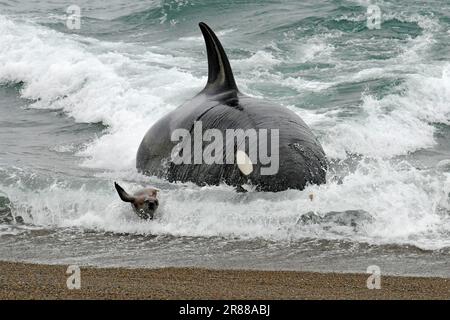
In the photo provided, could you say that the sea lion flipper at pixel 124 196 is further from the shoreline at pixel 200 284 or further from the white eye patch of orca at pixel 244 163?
the shoreline at pixel 200 284

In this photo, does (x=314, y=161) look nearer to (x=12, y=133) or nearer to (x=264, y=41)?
(x=12, y=133)

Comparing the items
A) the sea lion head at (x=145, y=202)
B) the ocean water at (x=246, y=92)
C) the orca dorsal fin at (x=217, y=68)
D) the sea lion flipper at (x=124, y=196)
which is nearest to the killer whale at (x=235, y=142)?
the orca dorsal fin at (x=217, y=68)

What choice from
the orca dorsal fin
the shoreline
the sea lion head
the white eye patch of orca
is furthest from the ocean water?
the orca dorsal fin

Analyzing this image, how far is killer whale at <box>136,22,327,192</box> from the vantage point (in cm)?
1197

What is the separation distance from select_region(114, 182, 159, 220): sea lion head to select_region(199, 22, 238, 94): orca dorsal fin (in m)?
2.70

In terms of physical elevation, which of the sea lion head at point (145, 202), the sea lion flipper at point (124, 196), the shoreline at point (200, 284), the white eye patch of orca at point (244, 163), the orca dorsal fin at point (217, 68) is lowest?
the shoreline at point (200, 284)

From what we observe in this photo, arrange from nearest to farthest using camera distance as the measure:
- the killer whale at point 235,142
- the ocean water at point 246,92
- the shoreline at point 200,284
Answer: the shoreline at point 200,284 < the ocean water at point 246,92 < the killer whale at point 235,142

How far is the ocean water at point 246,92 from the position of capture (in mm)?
11219

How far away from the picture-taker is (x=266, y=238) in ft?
37.5

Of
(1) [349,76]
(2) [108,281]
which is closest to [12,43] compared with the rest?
(1) [349,76]

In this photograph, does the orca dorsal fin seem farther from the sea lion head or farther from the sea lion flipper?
the sea lion flipper

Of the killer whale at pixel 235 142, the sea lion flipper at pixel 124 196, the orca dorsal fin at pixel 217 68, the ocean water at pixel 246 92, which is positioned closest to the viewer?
the ocean water at pixel 246 92

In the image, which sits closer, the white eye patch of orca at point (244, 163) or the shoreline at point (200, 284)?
the shoreline at point (200, 284)

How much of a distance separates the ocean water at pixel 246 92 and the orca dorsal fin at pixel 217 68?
5.93 feet
